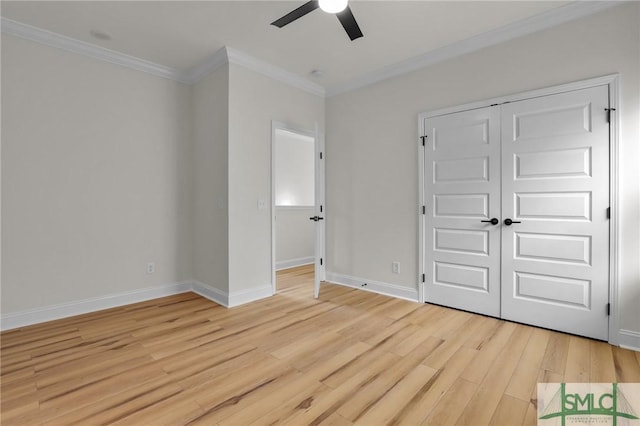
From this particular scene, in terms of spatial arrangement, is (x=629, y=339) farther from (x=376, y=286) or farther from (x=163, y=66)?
(x=163, y=66)

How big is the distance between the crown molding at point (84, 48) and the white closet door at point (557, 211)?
3977 mm

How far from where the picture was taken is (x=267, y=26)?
3008 mm

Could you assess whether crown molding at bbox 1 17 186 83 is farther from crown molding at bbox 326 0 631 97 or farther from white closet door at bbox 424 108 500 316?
white closet door at bbox 424 108 500 316

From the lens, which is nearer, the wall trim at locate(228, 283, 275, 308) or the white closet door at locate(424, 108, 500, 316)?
the white closet door at locate(424, 108, 500, 316)

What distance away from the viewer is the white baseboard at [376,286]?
147 inches

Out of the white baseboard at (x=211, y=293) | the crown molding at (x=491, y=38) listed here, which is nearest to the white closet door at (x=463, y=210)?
the crown molding at (x=491, y=38)

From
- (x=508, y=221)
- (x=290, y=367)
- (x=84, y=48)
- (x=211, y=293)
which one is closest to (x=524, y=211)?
(x=508, y=221)

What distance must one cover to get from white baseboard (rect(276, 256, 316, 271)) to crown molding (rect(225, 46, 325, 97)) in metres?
2.99

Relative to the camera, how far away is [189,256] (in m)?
4.19

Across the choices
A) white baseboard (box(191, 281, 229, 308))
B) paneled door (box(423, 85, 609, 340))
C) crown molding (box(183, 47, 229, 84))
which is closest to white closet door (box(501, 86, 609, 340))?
paneled door (box(423, 85, 609, 340))

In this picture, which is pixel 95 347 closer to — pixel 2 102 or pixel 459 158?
pixel 2 102

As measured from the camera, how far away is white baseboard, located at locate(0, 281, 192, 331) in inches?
115

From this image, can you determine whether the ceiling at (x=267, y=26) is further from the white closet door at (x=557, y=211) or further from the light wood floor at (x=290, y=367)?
the light wood floor at (x=290, y=367)

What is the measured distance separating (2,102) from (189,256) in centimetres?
241
